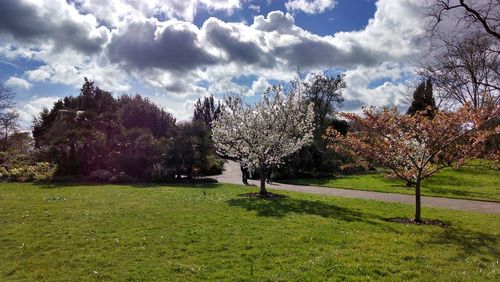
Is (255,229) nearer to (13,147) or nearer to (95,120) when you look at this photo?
(95,120)

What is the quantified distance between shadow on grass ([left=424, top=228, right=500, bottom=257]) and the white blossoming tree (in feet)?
31.3

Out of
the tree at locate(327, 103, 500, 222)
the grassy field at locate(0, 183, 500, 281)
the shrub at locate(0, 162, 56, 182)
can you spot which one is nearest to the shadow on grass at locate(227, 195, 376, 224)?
the grassy field at locate(0, 183, 500, 281)

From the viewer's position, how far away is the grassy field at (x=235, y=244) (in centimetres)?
655

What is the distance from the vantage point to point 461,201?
59.5ft

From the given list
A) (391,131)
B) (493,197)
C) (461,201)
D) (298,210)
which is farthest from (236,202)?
(493,197)

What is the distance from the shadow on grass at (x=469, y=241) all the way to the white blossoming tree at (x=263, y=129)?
9.55m

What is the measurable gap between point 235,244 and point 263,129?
37.3 feet

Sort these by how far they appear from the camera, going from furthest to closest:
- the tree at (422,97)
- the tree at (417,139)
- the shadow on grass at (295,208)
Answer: the tree at (422,97) → the shadow on grass at (295,208) → the tree at (417,139)

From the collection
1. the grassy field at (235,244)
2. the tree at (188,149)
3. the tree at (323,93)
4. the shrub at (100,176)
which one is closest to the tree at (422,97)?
the tree at (323,93)

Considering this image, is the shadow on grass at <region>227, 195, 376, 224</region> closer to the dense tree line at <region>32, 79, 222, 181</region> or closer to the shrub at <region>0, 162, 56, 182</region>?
the dense tree line at <region>32, 79, 222, 181</region>

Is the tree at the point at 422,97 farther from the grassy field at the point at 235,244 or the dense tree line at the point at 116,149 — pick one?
the grassy field at the point at 235,244

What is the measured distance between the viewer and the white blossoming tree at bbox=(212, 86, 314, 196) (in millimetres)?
19281

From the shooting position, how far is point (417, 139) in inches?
496

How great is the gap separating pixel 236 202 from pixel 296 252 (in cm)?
797
